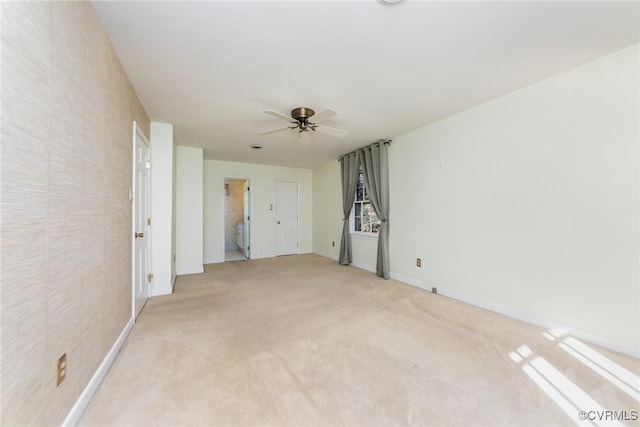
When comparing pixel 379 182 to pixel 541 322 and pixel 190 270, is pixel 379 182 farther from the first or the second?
pixel 190 270

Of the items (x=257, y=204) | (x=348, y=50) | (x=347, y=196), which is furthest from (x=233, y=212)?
(x=348, y=50)

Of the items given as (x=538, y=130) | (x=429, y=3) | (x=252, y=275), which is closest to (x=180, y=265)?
(x=252, y=275)

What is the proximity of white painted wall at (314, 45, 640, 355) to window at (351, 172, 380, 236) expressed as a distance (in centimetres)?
132

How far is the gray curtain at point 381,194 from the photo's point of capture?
4211 millimetres

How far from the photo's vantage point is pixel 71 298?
4.24 ft

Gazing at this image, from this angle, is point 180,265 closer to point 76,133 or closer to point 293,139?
point 293,139

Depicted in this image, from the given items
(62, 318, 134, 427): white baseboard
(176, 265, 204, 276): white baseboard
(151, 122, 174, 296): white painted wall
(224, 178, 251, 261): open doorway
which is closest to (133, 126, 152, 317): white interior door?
(151, 122, 174, 296): white painted wall

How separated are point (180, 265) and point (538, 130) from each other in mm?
5362

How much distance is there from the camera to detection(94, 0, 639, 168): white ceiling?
1567 mm

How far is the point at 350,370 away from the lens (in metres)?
1.77

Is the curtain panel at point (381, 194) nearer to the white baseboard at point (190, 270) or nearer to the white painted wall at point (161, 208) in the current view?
the white painted wall at point (161, 208)

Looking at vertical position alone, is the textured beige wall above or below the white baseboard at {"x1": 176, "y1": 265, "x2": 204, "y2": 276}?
above

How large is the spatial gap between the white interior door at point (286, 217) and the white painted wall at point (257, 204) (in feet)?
0.37

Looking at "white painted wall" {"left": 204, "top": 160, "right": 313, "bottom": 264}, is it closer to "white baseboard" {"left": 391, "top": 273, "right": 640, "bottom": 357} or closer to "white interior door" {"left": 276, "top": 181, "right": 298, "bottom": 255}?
"white interior door" {"left": 276, "top": 181, "right": 298, "bottom": 255}
